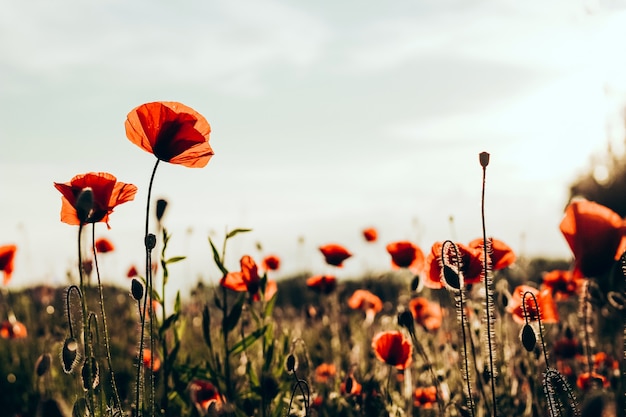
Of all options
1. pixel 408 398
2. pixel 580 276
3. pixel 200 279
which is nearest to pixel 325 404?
pixel 408 398

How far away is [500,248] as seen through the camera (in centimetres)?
262

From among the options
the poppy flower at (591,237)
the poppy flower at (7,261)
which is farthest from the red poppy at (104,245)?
the poppy flower at (591,237)

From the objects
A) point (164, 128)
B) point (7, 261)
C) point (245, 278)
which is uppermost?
point (164, 128)

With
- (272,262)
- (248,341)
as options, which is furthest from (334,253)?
(248,341)

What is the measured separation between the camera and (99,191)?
2240 mm

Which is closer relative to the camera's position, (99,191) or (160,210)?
(99,191)

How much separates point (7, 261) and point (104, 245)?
1.15m

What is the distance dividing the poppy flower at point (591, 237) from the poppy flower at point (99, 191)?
4.66 feet

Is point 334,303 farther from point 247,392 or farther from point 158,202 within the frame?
point 158,202

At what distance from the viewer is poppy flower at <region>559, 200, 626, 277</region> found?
1.64m

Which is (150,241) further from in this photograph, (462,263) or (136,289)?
(462,263)

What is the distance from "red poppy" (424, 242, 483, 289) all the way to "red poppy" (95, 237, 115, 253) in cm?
292

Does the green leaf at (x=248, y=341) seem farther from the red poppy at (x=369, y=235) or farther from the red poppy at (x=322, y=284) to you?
the red poppy at (x=369, y=235)

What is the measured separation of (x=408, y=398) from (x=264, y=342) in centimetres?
78
